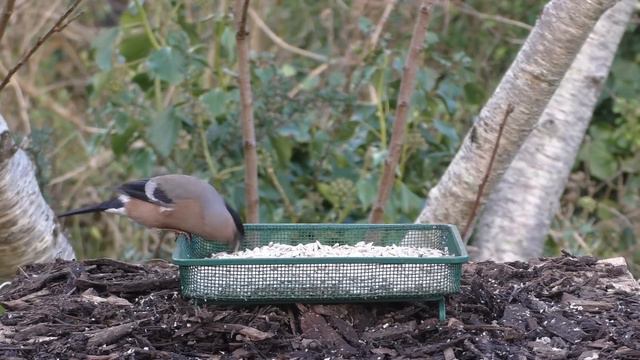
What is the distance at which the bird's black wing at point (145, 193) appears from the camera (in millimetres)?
3777

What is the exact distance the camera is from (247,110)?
4.20 m

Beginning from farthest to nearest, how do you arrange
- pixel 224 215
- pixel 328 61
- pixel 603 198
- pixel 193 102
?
pixel 603 198 < pixel 328 61 < pixel 193 102 < pixel 224 215

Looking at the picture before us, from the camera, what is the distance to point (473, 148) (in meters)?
4.50

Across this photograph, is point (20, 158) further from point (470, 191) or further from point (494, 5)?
point (494, 5)

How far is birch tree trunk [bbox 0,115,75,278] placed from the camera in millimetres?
4012

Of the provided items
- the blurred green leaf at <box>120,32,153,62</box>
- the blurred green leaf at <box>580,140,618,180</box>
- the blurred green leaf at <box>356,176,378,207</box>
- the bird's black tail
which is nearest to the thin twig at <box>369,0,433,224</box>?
the blurred green leaf at <box>356,176,378,207</box>

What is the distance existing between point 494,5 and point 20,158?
4.27 m

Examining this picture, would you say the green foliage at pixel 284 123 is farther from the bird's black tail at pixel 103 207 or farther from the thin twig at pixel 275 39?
the bird's black tail at pixel 103 207

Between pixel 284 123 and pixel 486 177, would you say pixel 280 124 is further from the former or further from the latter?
pixel 486 177

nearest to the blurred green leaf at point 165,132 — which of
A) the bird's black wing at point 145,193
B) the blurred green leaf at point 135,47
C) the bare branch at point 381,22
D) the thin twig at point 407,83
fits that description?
the blurred green leaf at point 135,47

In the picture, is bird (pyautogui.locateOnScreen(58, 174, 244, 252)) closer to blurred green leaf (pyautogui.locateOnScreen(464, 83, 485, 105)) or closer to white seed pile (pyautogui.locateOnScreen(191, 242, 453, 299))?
white seed pile (pyautogui.locateOnScreen(191, 242, 453, 299))

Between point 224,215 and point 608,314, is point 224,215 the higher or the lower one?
the higher one

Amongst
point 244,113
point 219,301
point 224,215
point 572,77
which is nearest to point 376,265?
point 219,301

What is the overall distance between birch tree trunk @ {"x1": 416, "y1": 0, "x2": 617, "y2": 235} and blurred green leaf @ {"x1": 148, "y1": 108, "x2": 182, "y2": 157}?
4.21 feet
